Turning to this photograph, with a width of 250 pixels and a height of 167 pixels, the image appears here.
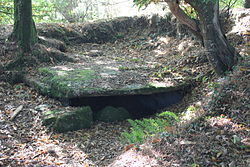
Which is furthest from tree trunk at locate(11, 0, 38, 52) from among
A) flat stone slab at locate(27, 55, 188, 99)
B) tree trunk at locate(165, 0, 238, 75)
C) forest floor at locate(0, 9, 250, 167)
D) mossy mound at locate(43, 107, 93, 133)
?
tree trunk at locate(165, 0, 238, 75)

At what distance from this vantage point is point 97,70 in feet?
25.7

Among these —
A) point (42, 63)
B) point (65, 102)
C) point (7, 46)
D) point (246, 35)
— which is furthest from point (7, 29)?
point (246, 35)

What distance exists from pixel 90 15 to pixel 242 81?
542 inches

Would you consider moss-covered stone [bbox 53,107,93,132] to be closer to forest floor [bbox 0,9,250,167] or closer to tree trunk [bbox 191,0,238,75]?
forest floor [bbox 0,9,250,167]

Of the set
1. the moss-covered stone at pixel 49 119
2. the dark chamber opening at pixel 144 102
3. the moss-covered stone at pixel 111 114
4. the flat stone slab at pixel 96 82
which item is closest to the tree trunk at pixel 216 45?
the flat stone slab at pixel 96 82

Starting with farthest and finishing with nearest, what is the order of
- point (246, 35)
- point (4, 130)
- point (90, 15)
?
point (90, 15) → point (246, 35) → point (4, 130)

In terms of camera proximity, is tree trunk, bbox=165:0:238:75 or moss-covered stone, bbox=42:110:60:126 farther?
tree trunk, bbox=165:0:238:75

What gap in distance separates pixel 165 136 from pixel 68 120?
234cm

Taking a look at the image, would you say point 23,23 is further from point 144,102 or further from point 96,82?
point 144,102

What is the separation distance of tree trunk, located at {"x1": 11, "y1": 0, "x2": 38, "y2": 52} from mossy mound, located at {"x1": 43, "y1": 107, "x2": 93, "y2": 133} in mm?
3355

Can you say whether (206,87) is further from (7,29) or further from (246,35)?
(7,29)

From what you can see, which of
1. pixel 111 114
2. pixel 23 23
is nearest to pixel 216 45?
pixel 111 114

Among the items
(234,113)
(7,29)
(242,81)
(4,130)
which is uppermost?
(7,29)

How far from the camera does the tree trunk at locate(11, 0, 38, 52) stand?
822 centimetres
